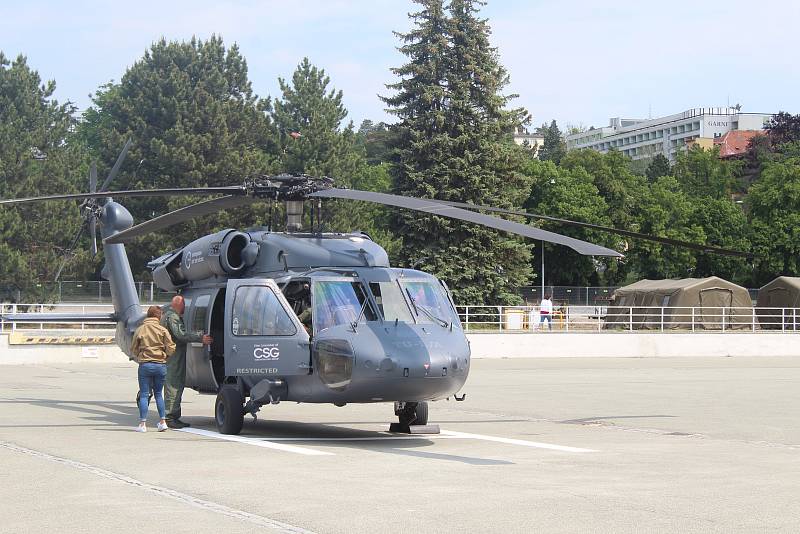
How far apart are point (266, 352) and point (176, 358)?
202 centimetres

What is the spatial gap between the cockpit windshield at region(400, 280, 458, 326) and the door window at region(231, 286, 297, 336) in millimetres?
1526

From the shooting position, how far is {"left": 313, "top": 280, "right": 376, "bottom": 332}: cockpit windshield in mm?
14023

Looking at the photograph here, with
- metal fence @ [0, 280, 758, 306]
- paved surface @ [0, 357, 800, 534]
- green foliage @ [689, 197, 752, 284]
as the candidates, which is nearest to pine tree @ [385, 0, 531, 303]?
metal fence @ [0, 280, 758, 306]

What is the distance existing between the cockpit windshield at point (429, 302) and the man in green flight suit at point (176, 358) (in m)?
2.96

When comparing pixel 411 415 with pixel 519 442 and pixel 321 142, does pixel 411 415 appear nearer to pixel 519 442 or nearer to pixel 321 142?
pixel 519 442

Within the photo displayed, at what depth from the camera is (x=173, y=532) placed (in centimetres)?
746

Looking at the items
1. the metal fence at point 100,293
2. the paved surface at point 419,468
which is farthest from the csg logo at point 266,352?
the metal fence at point 100,293

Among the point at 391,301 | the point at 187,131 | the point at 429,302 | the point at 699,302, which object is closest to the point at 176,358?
the point at 391,301

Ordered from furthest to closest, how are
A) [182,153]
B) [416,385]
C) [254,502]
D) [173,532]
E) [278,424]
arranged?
1. [182,153]
2. [278,424]
3. [416,385]
4. [254,502]
5. [173,532]

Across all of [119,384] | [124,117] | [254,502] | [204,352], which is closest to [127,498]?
[254,502]

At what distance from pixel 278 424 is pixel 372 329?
3521mm

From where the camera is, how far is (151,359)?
1490 cm

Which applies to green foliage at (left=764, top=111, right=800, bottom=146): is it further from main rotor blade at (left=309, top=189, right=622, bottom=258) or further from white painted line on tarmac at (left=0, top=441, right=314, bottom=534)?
white painted line on tarmac at (left=0, top=441, right=314, bottom=534)

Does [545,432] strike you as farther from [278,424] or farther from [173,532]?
[173,532]
